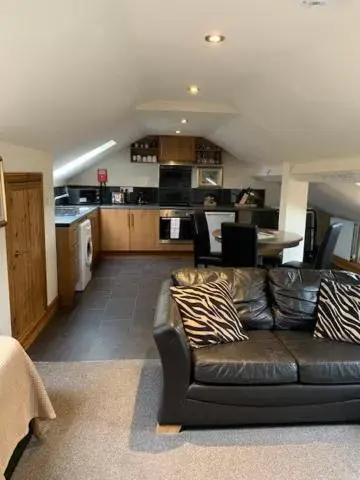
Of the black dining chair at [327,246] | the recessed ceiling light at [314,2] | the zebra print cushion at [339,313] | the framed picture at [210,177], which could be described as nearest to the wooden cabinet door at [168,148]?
the framed picture at [210,177]

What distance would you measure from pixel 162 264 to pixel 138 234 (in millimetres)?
757

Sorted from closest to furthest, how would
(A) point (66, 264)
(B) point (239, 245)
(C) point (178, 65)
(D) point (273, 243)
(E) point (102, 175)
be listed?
1. (C) point (178, 65)
2. (B) point (239, 245)
3. (D) point (273, 243)
4. (A) point (66, 264)
5. (E) point (102, 175)

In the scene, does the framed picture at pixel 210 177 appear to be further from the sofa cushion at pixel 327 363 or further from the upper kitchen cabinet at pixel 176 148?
the sofa cushion at pixel 327 363

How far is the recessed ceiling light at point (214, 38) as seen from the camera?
2082 mm

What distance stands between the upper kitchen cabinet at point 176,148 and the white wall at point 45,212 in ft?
10.2

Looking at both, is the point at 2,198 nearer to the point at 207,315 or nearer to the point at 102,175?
the point at 207,315

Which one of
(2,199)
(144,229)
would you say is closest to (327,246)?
(2,199)

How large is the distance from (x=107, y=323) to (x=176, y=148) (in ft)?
13.0

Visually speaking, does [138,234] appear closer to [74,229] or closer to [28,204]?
[74,229]

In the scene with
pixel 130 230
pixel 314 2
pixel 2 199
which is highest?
pixel 314 2

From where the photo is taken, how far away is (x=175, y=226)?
649 cm

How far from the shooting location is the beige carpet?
1842 mm

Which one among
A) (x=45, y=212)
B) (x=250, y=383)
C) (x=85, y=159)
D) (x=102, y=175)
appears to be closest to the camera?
(x=250, y=383)

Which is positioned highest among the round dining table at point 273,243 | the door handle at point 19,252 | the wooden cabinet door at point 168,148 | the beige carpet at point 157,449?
the wooden cabinet door at point 168,148
